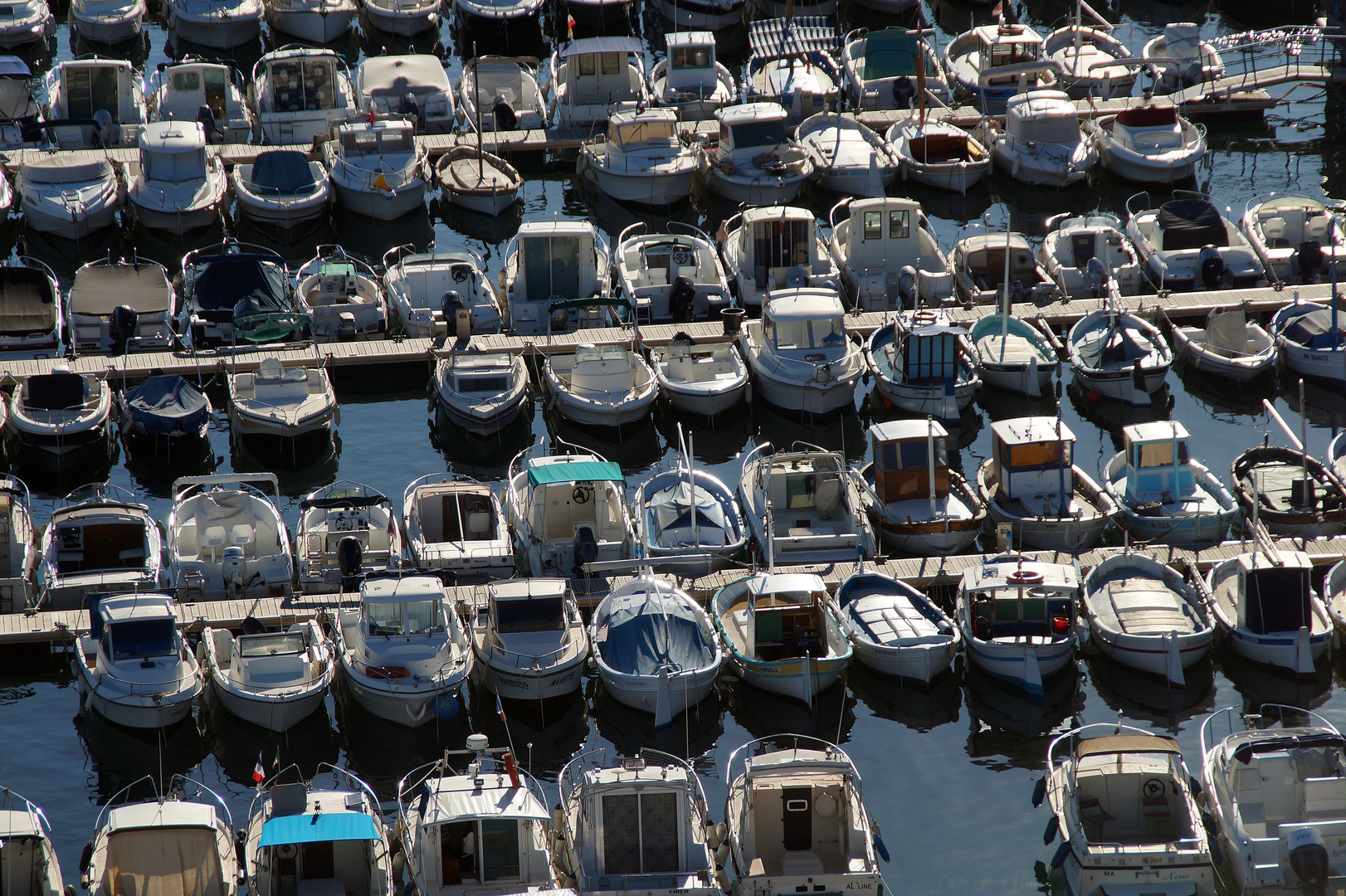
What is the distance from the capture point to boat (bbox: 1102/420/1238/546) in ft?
136

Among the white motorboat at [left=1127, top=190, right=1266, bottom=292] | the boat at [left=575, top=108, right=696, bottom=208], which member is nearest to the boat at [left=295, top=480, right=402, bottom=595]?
the boat at [left=575, top=108, right=696, bottom=208]

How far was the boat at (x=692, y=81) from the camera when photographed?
6247 centimetres

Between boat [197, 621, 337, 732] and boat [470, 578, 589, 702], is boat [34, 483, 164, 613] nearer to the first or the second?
boat [197, 621, 337, 732]

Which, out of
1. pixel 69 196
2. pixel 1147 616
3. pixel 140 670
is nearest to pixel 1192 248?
pixel 1147 616

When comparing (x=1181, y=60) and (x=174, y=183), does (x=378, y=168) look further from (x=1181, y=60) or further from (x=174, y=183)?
(x=1181, y=60)

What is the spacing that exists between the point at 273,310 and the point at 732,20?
2625 centimetres

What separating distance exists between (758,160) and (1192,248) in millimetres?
12052

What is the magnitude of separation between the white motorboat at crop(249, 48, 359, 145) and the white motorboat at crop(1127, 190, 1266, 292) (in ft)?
75.7

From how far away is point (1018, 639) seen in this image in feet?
123

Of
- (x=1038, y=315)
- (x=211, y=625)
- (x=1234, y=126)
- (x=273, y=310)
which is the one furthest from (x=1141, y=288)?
(x=211, y=625)

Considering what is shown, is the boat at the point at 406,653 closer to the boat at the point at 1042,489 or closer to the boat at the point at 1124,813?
the boat at the point at 1124,813

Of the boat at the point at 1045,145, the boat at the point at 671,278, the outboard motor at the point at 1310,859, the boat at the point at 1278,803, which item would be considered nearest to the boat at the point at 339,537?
the boat at the point at 671,278

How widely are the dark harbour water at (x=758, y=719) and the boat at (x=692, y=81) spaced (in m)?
17.0

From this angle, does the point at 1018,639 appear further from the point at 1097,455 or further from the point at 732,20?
the point at 732,20
